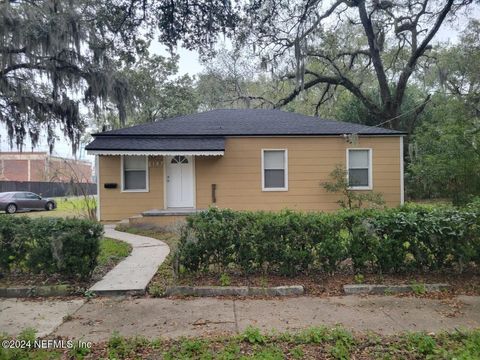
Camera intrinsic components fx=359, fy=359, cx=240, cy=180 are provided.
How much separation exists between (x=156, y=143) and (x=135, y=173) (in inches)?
53.7

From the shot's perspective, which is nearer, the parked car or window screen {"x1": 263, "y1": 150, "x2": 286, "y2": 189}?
window screen {"x1": 263, "y1": 150, "x2": 286, "y2": 189}

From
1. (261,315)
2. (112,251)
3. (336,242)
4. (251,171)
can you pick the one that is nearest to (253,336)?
(261,315)

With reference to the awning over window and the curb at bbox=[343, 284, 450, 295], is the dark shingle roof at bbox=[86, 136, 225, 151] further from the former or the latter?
the curb at bbox=[343, 284, 450, 295]

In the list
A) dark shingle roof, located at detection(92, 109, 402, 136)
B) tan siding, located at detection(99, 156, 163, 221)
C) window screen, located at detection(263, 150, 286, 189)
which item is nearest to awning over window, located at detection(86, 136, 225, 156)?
dark shingle roof, located at detection(92, 109, 402, 136)

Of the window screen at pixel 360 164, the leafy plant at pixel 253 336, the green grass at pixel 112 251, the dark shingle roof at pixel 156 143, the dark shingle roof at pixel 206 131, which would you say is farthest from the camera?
the window screen at pixel 360 164

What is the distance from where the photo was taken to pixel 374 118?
20.1m

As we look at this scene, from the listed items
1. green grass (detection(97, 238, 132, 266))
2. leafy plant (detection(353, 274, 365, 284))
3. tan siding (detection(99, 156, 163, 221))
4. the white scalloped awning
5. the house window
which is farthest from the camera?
the house window

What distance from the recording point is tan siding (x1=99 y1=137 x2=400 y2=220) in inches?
476

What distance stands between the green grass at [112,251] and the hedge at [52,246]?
0.61 meters

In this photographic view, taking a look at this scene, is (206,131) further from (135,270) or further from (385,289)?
(385,289)

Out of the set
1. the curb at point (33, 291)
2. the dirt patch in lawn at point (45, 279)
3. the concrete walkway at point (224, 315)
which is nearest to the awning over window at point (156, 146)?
the dirt patch in lawn at point (45, 279)

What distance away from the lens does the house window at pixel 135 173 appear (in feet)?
Result: 39.5

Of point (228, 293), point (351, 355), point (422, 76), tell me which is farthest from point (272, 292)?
point (422, 76)

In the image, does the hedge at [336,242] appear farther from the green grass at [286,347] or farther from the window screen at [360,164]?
the window screen at [360,164]
